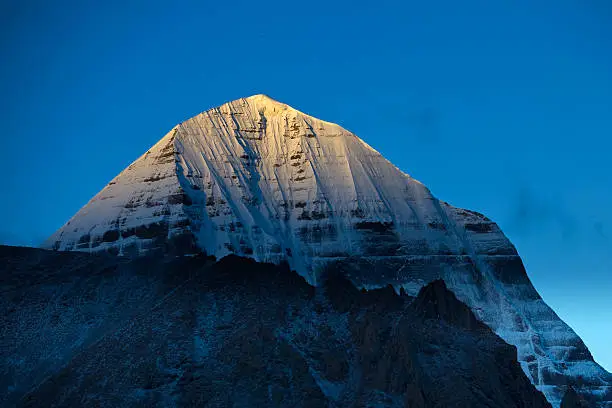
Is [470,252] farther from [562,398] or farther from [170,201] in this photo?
[170,201]

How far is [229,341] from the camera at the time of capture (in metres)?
133

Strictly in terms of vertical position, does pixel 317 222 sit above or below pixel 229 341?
above

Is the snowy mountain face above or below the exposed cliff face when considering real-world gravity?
above

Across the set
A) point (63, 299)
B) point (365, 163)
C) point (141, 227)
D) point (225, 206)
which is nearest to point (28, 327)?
point (63, 299)

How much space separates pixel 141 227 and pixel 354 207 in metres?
32.6

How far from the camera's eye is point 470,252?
16662 cm

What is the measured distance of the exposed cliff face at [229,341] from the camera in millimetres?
124438

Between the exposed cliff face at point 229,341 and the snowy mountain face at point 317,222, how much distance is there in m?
5.41

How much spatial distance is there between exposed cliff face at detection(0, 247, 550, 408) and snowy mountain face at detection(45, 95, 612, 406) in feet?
17.7

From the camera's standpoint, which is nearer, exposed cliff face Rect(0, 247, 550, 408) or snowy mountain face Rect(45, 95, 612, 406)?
exposed cliff face Rect(0, 247, 550, 408)

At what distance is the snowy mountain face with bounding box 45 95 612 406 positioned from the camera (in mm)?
154250

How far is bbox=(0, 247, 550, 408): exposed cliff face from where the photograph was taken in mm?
124438

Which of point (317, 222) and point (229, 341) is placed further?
point (317, 222)

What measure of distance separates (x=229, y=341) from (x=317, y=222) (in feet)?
123
